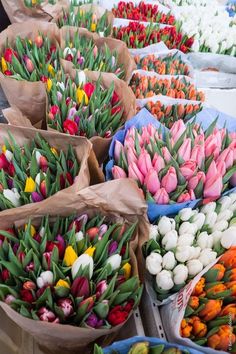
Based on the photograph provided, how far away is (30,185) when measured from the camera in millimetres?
972

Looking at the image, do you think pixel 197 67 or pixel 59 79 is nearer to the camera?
pixel 59 79

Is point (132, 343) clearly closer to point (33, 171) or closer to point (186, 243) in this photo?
point (186, 243)

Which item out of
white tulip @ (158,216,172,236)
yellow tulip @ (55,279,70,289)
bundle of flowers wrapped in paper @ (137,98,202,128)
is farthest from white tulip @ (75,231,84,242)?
bundle of flowers wrapped in paper @ (137,98,202,128)

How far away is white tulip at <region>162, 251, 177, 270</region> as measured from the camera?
90 cm

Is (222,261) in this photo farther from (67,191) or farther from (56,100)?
(56,100)

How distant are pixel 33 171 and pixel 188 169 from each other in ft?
1.32

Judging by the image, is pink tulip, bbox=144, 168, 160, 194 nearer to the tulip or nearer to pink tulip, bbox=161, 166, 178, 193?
pink tulip, bbox=161, 166, 178, 193

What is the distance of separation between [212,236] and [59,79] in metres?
0.76

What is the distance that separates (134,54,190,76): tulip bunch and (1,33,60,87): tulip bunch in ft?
1.33

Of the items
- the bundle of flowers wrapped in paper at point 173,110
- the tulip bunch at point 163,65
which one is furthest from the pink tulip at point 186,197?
the tulip bunch at point 163,65

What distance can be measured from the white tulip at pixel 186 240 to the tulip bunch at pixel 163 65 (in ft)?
3.17

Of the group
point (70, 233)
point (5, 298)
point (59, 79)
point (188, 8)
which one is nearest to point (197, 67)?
point (188, 8)

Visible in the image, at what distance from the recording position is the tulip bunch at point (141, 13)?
2.22 m

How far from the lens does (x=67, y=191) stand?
91 cm
